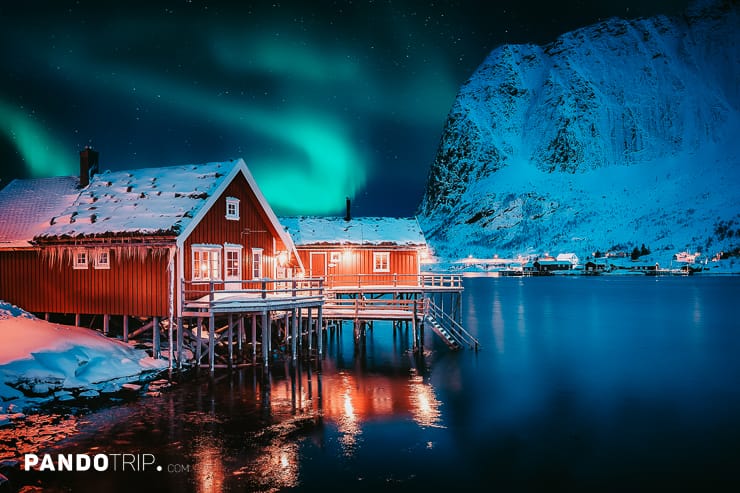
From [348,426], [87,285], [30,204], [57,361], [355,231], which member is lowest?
[348,426]

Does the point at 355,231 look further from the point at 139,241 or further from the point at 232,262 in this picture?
the point at 139,241

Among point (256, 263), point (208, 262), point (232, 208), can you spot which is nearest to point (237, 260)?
point (256, 263)

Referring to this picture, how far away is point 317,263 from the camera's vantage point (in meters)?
44.0

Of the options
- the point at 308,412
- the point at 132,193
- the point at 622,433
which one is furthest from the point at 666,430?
the point at 132,193

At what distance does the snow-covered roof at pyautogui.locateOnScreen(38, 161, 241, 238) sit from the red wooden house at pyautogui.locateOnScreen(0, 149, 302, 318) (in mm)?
54

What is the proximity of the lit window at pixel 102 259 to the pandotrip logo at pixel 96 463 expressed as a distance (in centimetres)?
1265

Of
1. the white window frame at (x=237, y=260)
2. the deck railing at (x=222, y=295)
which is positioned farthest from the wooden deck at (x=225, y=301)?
the white window frame at (x=237, y=260)

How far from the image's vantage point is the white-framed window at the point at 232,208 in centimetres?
2802

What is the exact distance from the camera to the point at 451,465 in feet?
49.0

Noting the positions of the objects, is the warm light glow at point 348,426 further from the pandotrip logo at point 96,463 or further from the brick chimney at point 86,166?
the brick chimney at point 86,166

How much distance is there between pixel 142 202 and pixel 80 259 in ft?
11.9

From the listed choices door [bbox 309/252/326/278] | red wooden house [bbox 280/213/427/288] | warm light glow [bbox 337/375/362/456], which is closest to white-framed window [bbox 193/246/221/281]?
warm light glow [bbox 337/375/362/456]

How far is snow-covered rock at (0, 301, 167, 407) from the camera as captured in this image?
64.8 ft

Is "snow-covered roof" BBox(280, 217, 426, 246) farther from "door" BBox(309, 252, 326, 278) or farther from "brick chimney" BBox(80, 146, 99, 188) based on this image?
"brick chimney" BBox(80, 146, 99, 188)
